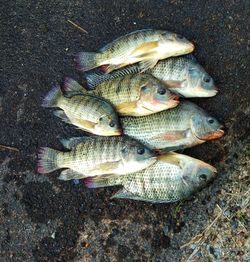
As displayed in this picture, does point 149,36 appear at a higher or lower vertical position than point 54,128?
higher

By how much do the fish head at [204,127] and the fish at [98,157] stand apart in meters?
0.37

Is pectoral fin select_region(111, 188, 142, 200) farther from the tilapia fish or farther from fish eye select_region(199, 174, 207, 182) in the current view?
fish eye select_region(199, 174, 207, 182)

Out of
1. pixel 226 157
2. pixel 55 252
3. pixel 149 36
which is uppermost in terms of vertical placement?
pixel 149 36

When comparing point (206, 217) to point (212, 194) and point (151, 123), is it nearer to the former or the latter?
point (212, 194)

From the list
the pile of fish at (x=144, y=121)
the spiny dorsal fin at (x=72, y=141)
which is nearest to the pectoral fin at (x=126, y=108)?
the pile of fish at (x=144, y=121)

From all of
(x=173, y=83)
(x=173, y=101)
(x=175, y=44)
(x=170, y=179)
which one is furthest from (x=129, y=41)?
(x=170, y=179)

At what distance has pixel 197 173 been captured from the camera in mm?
4387

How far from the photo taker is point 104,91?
457cm

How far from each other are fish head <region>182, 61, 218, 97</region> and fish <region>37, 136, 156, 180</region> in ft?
1.86

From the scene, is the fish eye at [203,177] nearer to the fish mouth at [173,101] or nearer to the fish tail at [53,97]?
the fish mouth at [173,101]

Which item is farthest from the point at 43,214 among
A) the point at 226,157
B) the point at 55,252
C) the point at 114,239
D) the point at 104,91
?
the point at 226,157

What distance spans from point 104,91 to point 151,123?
0.44m

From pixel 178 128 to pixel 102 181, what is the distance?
731mm

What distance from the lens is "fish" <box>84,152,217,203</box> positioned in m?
4.39
